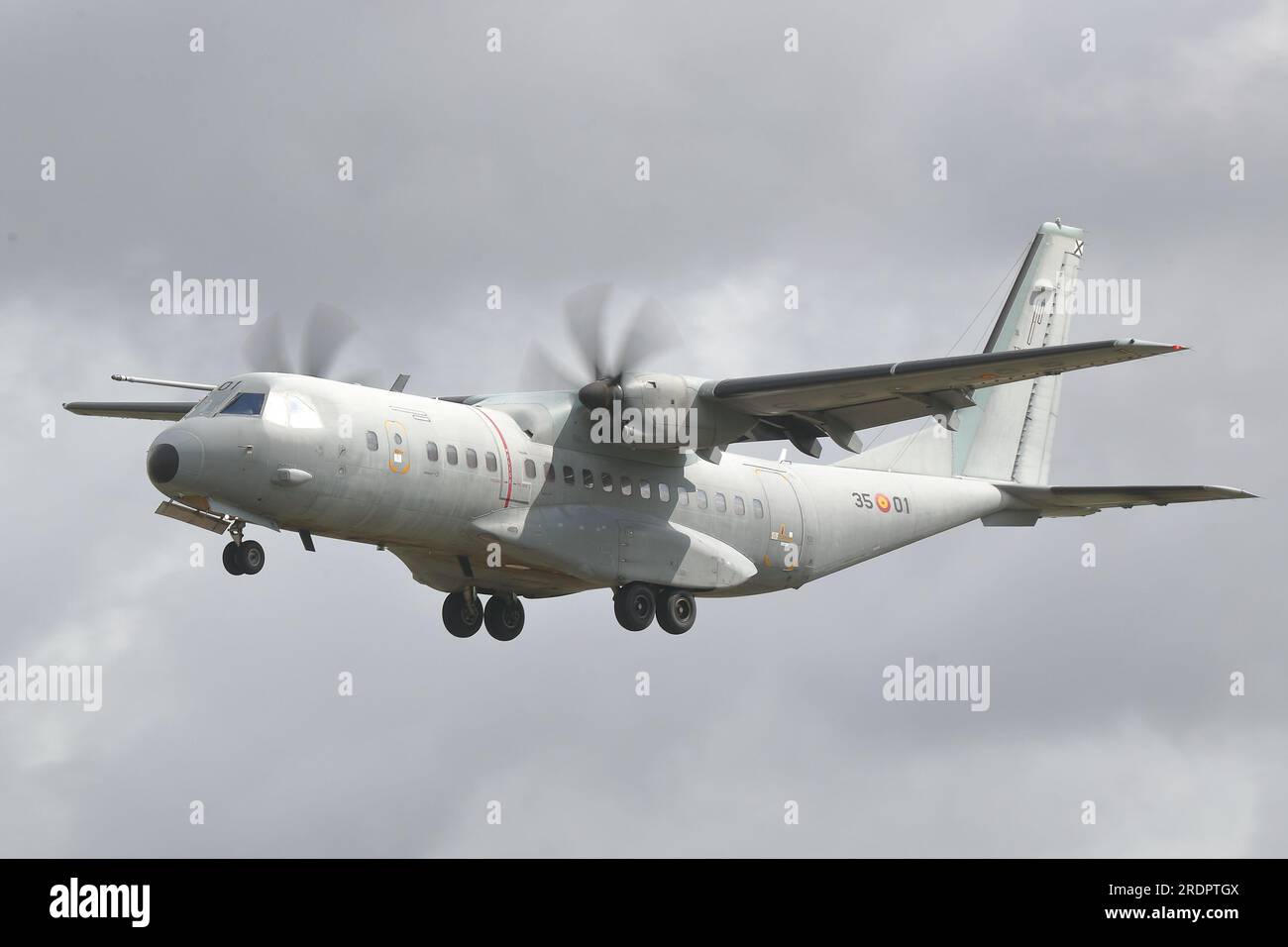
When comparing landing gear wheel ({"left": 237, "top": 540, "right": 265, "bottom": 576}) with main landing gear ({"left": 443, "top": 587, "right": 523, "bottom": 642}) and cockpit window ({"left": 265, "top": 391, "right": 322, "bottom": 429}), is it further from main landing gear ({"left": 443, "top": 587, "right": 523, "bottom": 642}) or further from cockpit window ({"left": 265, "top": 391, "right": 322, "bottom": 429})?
main landing gear ({"left": 443, "top": 587, "right": 523, "bottom": 642})

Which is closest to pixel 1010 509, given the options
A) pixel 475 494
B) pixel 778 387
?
pixel 778 387

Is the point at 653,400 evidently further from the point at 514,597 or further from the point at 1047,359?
the point at 1047,359

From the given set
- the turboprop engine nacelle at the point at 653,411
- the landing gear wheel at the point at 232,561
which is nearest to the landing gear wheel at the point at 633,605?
the turboprop engine nacelle at the point at 653,411

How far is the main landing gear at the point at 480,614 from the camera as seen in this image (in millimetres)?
27219

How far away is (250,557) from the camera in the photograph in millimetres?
22141

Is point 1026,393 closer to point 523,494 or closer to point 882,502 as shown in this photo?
point 882,502

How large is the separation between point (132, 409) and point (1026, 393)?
1533 cm

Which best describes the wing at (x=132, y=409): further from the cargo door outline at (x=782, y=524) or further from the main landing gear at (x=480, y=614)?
the cargo door outline at (x=782, y=524)

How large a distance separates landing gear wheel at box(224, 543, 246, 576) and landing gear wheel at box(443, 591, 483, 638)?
550 centimetres

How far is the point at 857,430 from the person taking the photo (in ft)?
90.4

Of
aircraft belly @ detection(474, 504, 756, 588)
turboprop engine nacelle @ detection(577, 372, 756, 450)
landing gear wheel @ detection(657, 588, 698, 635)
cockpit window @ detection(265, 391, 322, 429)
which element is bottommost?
landing gear wheel @ detection(657, 588, 698, 635)

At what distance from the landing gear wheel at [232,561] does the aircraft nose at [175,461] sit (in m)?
0.94

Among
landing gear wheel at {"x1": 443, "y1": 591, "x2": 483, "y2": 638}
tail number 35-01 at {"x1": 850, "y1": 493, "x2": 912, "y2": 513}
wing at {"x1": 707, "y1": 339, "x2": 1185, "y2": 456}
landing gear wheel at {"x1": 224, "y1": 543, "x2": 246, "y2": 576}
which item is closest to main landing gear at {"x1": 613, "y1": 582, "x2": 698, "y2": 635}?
landing gear wheel at {"x1": 443, "y1": 591, "x2": 483, "y2": 638}

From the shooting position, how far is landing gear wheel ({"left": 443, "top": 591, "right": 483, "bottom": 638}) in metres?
27.2
